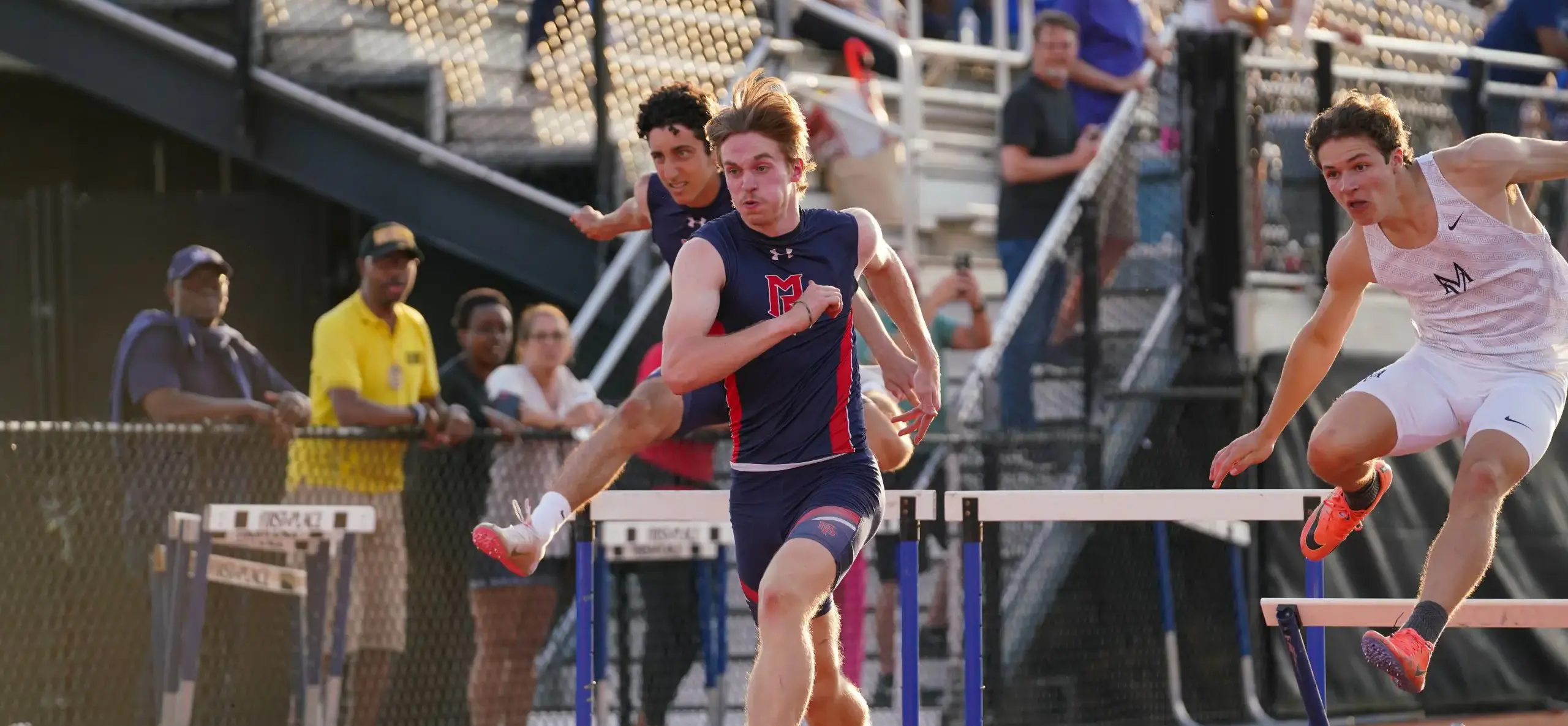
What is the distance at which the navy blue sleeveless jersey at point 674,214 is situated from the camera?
7.42 m

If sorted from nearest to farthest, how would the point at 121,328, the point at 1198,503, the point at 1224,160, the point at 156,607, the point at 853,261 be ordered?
the point at 853,261 < the point at 1198,503 < the point at 156,607 < the point at 1224,160 < the point at 121,328

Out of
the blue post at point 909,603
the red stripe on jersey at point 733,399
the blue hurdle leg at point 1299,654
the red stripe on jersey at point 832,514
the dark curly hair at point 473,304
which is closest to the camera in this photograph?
the red stripe on jersey at point 832,514

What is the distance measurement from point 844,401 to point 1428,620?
1.95 m

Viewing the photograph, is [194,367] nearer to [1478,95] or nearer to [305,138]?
[305,138]

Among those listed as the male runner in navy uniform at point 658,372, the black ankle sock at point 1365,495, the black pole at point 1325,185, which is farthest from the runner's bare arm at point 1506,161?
the black pole at point 1325,185

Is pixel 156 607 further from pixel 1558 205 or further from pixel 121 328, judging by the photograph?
pixel 1558 205

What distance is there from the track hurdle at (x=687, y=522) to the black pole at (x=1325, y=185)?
4.52 meters

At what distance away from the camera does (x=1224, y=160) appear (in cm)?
1055

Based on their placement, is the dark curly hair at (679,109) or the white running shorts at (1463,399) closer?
the white running shorts at (1463,399)

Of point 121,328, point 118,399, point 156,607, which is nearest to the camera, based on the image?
point 156,607

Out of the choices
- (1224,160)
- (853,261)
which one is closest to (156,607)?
(853,261)

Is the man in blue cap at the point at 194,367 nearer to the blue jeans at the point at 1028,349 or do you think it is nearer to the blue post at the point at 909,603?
the blue post at the point at 909,603

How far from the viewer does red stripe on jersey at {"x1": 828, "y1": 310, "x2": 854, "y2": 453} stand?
615 cm

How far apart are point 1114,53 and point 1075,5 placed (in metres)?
0.36
